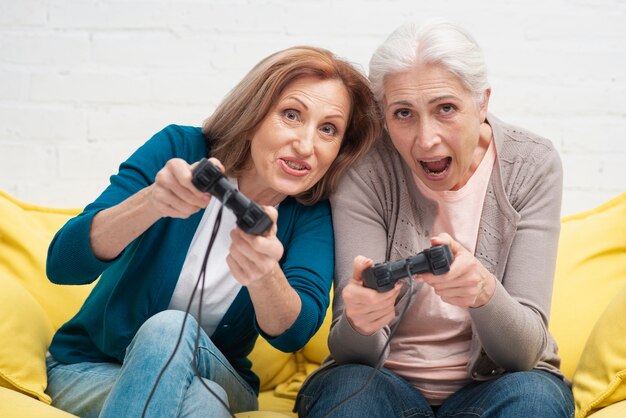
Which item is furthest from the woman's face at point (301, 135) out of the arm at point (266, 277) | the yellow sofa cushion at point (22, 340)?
the yellow sofa cushion at point (22, 340)

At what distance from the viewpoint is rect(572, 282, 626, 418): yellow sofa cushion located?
1.41m

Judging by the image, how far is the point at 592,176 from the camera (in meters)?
2.26

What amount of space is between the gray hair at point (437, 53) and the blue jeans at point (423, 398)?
20.1 inches

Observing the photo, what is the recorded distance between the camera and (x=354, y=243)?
148 centimetres

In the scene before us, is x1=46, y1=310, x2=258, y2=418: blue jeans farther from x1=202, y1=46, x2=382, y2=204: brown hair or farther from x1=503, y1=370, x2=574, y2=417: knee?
x1=503, y1=370, x2=574, y2=417: knee

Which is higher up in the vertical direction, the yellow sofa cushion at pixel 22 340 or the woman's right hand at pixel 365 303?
the woman's right hand at pixel 365 303

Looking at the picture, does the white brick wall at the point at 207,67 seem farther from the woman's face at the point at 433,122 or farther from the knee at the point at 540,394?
the knee at the point at 540,394

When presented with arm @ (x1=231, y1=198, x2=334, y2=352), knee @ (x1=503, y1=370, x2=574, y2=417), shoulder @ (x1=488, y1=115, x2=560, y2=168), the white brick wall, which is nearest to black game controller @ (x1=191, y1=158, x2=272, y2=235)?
arm @ (x1=231, y1=198, x2=334, y2=352)

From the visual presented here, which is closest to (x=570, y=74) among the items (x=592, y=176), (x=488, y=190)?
(x=592, y=176)

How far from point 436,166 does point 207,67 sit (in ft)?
3.30

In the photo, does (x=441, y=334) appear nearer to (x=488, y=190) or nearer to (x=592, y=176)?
(x=488, y=190)

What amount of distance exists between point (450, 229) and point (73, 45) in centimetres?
130

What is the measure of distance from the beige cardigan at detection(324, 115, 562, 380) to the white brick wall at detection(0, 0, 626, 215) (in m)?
0.75

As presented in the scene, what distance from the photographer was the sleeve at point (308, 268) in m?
1.38
